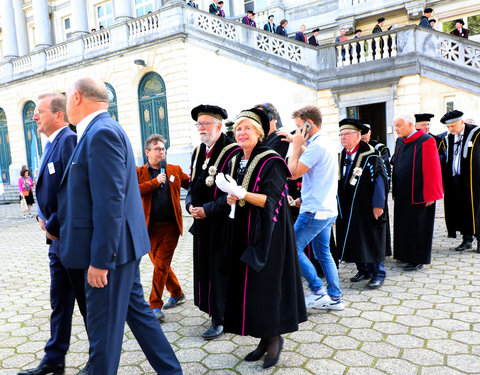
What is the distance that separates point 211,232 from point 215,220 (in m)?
0.12

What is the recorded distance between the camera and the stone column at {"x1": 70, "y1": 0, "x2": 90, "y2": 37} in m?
21.3

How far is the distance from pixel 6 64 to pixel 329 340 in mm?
28436

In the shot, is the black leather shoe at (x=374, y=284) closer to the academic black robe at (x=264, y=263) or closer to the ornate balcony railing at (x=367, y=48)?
the academic black robe at (x=264, y=263)

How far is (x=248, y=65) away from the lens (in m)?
15.3

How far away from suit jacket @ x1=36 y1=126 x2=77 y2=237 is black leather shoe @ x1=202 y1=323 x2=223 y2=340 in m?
1.65

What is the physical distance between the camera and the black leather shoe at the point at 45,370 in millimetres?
2963

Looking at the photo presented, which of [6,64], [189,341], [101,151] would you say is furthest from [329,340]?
[6,64]

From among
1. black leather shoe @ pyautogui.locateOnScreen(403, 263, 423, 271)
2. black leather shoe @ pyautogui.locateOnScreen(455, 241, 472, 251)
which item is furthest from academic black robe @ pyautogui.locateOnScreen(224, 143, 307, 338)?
black leather shoe @ pyautogui.locateOnScreen(455, 241, 472, 251)

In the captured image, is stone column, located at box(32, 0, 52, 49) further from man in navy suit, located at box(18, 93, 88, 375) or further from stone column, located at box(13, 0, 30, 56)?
man in navy suit, located at box(18, 93, 88, 375)

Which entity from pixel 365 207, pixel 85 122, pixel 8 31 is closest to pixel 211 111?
pixel 85 122

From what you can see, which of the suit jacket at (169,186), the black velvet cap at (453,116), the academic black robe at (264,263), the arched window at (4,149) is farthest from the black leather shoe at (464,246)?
the arched window at (4,149)

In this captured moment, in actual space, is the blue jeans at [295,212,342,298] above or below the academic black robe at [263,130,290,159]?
below

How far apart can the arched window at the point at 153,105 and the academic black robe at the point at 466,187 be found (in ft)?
45.4

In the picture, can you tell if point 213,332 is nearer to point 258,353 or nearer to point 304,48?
point 258,353
